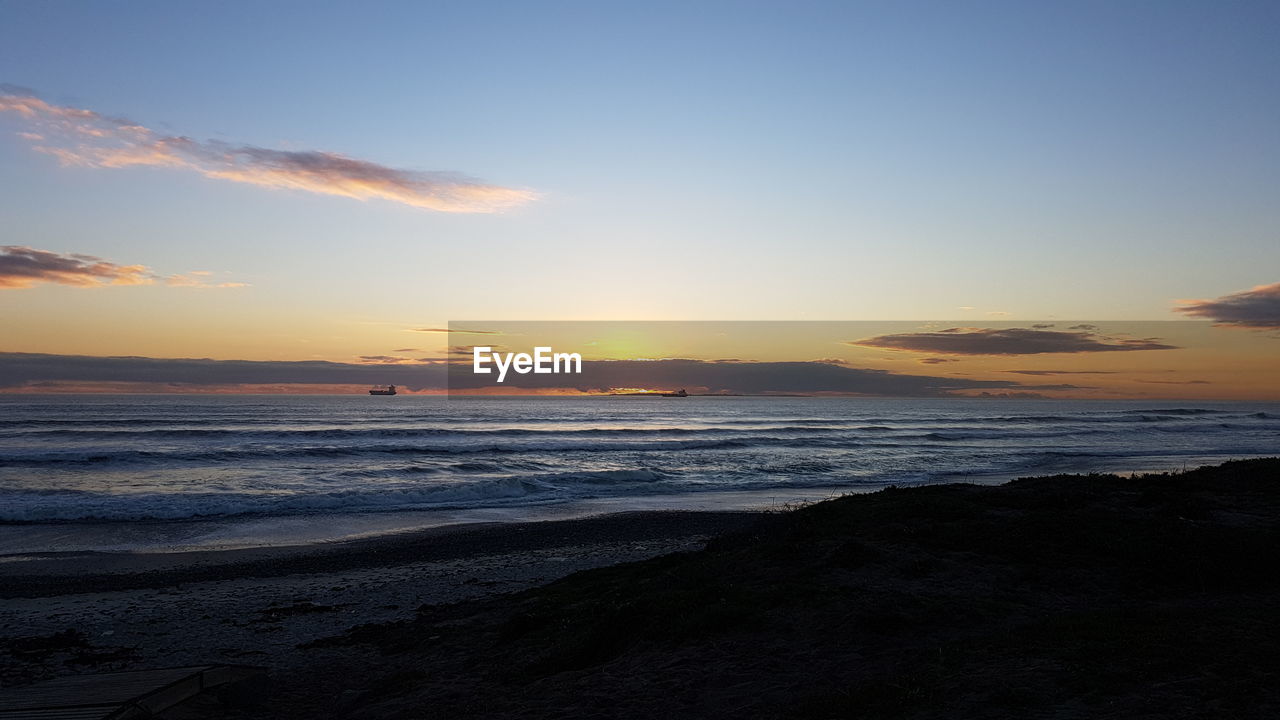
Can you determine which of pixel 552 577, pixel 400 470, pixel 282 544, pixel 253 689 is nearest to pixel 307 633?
pixel 253 689

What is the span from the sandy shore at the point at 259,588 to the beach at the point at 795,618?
0.08 meters

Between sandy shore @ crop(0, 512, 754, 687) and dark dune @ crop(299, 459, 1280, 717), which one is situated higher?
dark dune @ crop(299, 459, 1280, 717)

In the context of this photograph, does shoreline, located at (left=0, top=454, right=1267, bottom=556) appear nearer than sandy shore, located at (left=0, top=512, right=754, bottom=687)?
No

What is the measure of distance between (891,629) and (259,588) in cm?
1212

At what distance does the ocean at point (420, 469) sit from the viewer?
24.8 meters

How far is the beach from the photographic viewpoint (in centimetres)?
650

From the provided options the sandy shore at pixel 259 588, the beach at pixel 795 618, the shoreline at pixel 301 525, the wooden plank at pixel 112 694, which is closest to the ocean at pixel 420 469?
the shoreline at pixel 301 525

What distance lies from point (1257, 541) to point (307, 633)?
43.4ft

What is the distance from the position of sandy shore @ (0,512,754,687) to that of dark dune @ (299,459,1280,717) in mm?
1438

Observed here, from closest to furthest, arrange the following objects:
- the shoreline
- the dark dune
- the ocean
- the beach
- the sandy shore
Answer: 1. the dark dune
2. the beach
3. the sandy shore
4. the shoreline
5. the ocean

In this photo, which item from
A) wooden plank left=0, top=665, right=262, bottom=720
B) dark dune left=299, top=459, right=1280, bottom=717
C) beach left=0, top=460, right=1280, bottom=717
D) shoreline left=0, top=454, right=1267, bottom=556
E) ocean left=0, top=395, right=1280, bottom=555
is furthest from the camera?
ocean left=0, top=395, right=1280, bottom=555

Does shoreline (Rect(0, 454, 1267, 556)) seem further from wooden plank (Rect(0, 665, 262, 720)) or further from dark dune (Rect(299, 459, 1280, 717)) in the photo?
wooden plank (Rect(0, 665, 262, 720))

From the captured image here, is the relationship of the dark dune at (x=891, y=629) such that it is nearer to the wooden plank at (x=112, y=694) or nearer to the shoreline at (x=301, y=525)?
the wooden plank at (x=112, y=694)

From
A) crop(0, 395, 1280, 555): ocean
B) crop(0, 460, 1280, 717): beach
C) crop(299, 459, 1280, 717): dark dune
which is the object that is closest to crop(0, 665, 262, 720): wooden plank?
crop(0, 460, 1280, 717): beach
